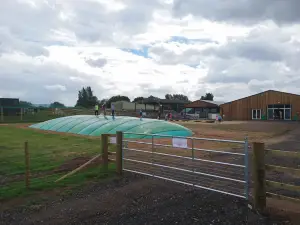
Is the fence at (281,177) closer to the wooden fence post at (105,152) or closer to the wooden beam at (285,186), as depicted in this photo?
the wooden beam at (285,186)

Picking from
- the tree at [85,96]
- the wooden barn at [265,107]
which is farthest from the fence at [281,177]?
the tree at [85,96]

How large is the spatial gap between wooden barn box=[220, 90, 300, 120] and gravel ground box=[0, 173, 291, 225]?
149ft

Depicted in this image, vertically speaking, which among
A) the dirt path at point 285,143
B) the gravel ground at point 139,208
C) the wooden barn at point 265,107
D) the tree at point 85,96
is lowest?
the gravel ground at point 139,208

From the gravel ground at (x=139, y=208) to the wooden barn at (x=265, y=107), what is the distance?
149 feet

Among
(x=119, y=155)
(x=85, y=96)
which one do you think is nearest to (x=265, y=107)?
(x=119, y=155)

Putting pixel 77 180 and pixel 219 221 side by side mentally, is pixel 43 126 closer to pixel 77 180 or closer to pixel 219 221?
pixel 77 180

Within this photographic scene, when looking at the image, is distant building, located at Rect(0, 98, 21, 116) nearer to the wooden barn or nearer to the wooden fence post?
the wooden barn

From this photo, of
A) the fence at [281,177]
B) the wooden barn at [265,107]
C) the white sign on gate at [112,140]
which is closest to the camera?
the fence at [281,177]

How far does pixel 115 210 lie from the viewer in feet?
20.9

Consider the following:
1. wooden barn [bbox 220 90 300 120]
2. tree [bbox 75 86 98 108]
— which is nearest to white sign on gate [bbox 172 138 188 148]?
wooden barn [bbox 220 90 300 120]

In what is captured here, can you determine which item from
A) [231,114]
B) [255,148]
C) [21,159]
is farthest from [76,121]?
[231,114]

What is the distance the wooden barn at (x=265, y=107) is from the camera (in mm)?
48041

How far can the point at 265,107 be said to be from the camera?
51375 mm

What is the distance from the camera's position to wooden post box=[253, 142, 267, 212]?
5953 mm
